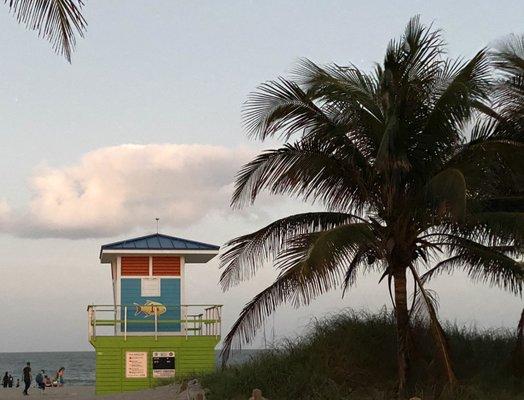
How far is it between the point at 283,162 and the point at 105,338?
1328 cm

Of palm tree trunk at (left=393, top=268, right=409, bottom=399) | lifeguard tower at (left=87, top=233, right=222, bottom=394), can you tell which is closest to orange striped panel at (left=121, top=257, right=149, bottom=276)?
lifeguard tower at (left=87, top=233, right=222, bottom=394)

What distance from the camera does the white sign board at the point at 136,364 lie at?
98.4 feet

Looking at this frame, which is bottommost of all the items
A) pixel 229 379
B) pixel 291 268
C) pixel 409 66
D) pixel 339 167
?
pixel 229 379

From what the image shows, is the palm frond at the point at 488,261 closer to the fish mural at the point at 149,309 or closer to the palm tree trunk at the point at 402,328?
the palm tree trunk at the point at 402,328

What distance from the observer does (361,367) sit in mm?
20141

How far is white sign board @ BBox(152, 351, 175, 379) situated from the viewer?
29.9 meters

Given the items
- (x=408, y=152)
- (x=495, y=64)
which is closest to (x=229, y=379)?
(x=408, y=152)

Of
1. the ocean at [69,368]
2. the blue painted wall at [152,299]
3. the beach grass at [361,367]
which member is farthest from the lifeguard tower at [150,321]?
the ocean at [69,368]

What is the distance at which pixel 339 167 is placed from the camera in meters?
19.3

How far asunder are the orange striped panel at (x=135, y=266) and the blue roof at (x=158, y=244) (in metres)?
0.49

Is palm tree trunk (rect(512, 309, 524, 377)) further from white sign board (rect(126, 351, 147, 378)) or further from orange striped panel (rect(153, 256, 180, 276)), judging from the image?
orange striped panel (rect(153, 256, 180, 276))

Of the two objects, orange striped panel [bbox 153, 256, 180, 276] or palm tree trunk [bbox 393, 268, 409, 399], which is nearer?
palm tree trunk [bbox 393, 268, 409, 399]

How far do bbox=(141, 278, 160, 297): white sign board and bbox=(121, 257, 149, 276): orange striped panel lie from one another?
0.26 metres

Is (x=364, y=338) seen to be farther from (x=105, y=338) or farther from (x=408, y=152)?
(x=105, y=338)
